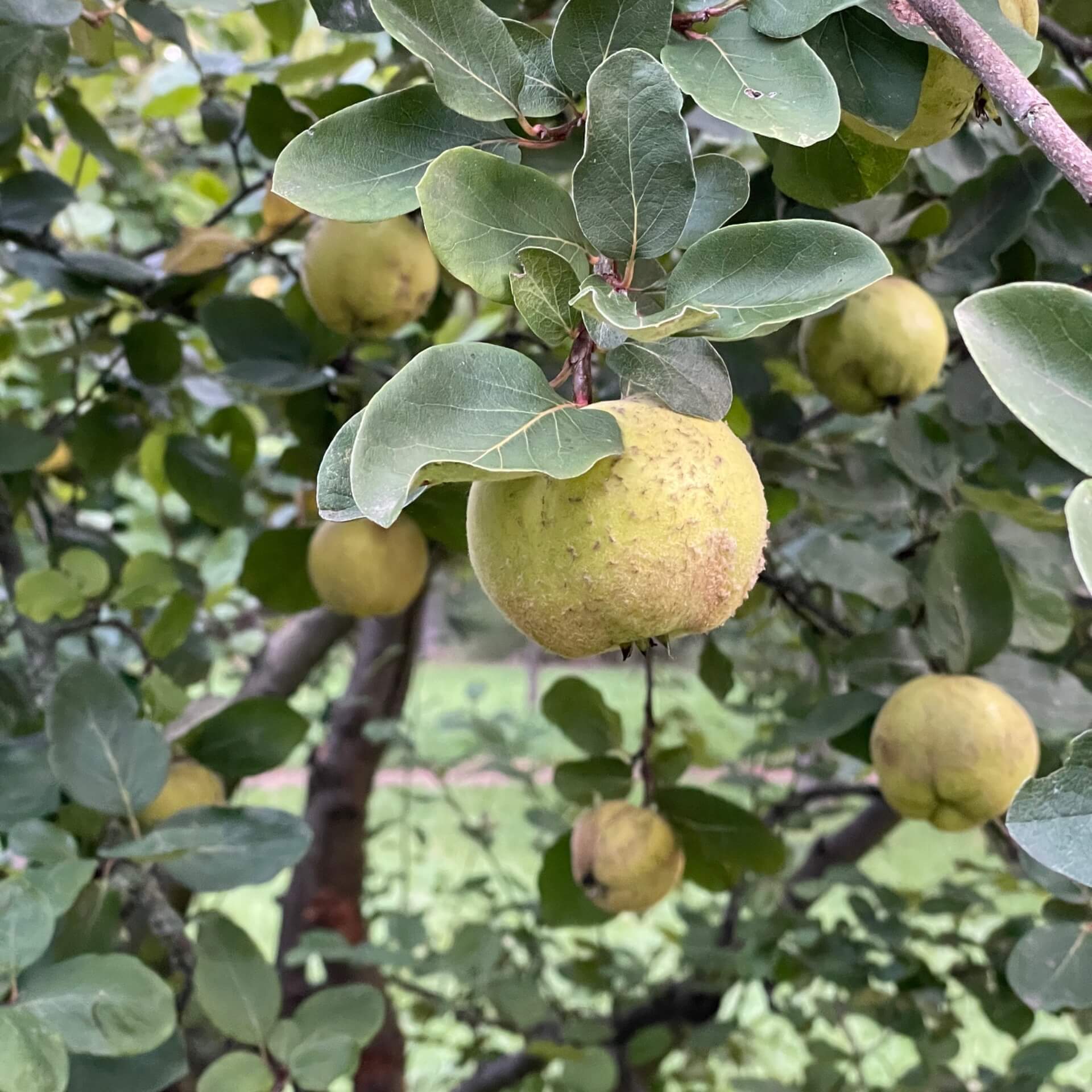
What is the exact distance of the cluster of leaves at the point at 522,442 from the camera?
0.45m

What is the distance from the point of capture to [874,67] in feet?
1.83

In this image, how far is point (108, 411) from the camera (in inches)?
57.0

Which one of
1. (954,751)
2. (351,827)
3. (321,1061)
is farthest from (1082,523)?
(351,827)

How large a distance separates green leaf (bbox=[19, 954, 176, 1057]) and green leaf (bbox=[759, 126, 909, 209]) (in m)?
0.79

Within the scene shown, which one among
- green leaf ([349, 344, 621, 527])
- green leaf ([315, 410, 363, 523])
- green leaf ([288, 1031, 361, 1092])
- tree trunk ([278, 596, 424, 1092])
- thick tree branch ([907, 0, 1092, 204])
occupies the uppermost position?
thick tree branch ([907, 0, 1092, 204])

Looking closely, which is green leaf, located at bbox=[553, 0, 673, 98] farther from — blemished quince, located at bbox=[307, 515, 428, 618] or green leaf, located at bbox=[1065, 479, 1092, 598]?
blemished quince, located at bbox=[307, 515, 428, 618]

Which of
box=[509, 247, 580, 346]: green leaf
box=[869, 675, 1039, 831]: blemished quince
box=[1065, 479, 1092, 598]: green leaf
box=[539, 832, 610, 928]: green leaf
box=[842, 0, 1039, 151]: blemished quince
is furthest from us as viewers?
box=[539, 832, 610, 928]: green leaf

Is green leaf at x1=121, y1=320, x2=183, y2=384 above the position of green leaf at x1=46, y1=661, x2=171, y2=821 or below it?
above

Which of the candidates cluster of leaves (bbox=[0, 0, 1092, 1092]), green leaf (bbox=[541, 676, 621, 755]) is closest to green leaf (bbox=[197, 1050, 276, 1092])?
cluster of leaves (bbox=[0, 0, 1092, 1092])

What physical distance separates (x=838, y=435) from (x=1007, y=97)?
123 centimetres

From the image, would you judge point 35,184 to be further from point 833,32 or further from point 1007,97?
point 1007,97

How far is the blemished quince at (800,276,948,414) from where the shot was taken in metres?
0.97

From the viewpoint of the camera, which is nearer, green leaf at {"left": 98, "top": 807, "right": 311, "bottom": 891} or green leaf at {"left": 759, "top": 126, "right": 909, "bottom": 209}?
green leaf at {"left": 759, "top": 126, "right": 909, "bottom": 209}

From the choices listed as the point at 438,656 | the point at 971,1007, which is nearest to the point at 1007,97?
the point at 971,1007
